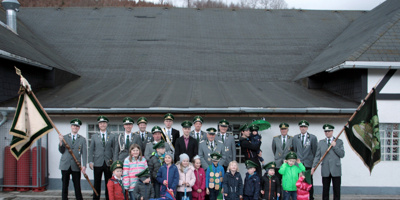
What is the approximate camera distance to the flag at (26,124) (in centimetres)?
603

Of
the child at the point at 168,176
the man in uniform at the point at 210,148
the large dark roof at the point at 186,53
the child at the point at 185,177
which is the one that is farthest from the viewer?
the large dark roof at the point at 186,53

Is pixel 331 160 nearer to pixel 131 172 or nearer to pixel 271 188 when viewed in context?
pixel 271 188

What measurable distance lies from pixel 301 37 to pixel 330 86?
14.1 feet

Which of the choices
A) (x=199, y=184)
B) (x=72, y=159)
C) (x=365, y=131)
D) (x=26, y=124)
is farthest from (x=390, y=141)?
(x=26, y=124)

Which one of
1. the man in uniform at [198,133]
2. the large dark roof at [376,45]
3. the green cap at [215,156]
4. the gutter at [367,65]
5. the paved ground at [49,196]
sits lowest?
the paved ground at [49,196]

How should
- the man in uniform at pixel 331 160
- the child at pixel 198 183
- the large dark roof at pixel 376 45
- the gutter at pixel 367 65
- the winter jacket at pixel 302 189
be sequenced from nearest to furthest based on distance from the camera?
the child at pixel 198 183 → the winter jacket at pixel 302 189 → the man in uniform at pixel 331 160 → the gutter at pixel 367 65 → the large dark roof at pixel 376 45

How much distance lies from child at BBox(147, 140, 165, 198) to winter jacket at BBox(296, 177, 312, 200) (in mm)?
2731

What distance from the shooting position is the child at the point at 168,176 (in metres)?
5.99

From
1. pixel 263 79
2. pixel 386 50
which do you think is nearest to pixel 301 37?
pixel 263 79

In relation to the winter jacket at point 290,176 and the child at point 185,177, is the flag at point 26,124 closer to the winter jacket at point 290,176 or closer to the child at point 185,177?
the child at point 185,177

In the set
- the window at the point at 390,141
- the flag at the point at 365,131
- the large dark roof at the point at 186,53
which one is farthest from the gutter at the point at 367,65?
the flag at the point at 365,131

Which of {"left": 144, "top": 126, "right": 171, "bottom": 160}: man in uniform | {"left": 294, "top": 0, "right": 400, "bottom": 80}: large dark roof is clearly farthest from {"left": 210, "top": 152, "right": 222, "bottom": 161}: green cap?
{"left": 294, "top": 0, "right": 400, "bottom": 80}: large dark roof

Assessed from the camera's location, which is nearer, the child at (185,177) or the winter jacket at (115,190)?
the winter jacket at (115,190)

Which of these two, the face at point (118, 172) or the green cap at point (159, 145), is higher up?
the green cap at point (159, 145)
